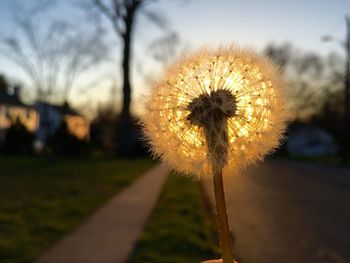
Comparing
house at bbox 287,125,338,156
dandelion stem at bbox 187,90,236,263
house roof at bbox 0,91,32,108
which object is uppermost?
house roof at bbox 0,91,32,108

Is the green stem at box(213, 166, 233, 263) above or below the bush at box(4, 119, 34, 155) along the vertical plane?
above

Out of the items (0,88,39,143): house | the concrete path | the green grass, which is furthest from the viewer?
(0,88,39,143): house

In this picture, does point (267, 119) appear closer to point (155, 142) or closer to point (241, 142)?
point (241, 142)

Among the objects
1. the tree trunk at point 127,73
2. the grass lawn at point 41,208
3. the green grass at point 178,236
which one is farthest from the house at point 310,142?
the green grass at point 178,236

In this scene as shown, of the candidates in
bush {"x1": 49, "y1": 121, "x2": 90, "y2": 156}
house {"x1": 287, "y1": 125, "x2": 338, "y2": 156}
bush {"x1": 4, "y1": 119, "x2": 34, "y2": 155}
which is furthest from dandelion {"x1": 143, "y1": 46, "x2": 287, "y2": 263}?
house {"x1": 287, "y1": 125, "x2": 338, "y2": 156}

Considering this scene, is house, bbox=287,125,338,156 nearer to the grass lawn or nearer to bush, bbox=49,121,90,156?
bush, bbox=49,121,90,156

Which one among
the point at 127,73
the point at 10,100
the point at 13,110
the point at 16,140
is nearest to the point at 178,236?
the point at 127,73
